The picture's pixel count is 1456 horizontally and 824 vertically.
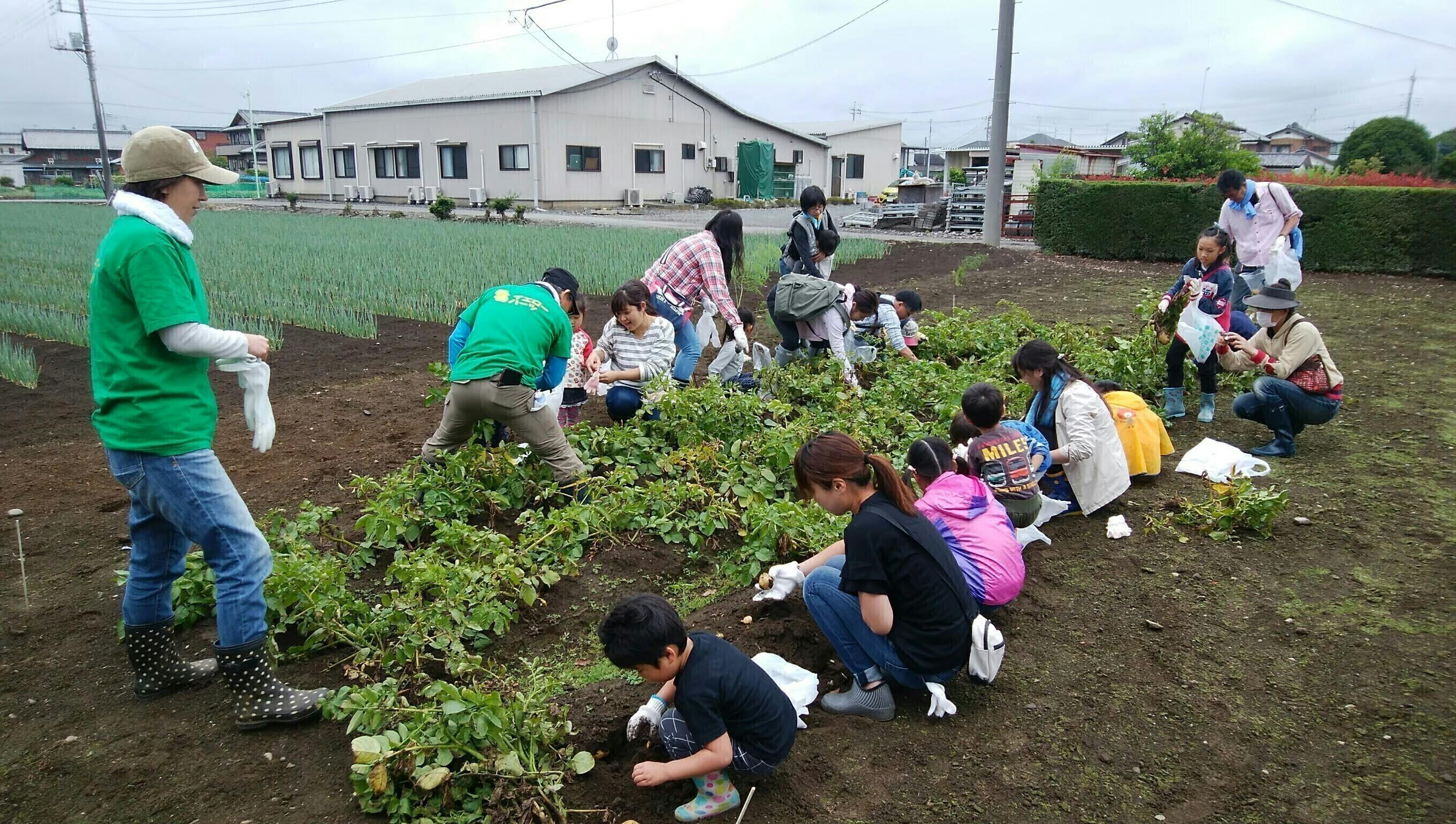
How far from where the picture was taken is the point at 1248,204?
6992 mm

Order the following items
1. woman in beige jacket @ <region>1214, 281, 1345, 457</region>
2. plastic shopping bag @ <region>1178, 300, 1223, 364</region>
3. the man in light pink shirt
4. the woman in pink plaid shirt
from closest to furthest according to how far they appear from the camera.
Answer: woman in beige jacket @ <region>1214, 281, 1345, 457</region> → plastic shopping bag @ <region>1178, 300, 1223, 364</region> → the woman in pink plaid shirt → the man in light pink shirt

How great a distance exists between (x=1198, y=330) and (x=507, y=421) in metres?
4.44

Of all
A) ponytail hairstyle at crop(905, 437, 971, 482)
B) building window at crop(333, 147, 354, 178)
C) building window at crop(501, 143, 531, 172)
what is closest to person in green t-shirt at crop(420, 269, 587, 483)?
ponytail hairstyle at crop(905, 437, 971, 482)

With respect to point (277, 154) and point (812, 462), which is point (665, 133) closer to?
point (277, 154)

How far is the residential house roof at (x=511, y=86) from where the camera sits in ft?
102

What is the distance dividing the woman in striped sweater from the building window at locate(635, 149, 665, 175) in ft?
96.0

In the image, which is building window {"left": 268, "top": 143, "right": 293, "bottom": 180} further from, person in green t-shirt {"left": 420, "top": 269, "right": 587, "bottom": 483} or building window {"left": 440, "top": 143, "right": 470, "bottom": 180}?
person in green t-shirt {"left": 420, "top": 269, "right": 587, "bottom": 483}

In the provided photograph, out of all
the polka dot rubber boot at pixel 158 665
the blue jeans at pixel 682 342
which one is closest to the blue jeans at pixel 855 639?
the polka dot rubber boot at pixel 158 665

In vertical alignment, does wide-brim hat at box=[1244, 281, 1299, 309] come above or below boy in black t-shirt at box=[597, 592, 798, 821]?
above

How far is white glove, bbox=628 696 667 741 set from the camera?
2.71m

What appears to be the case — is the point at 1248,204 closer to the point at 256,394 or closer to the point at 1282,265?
the point at 1282,265

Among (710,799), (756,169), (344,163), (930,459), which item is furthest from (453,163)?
(710,799)

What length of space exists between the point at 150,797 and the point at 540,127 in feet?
97.7

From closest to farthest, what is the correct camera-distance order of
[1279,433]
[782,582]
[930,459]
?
[782,582] → [930,459] → [1279,433]
